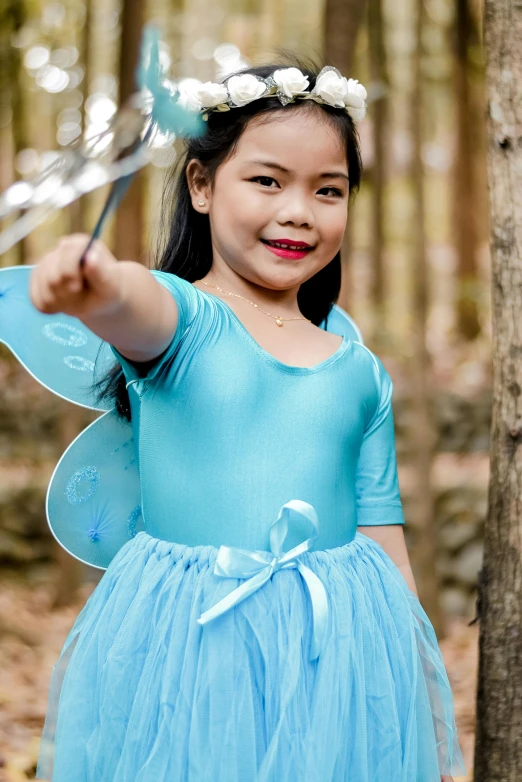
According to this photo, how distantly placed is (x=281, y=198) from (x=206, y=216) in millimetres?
273

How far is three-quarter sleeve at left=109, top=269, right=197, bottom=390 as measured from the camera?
5.32 feet

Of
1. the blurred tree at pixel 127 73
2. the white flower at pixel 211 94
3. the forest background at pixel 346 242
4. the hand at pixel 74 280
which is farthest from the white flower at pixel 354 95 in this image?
the blurred tree at pixel 127 73

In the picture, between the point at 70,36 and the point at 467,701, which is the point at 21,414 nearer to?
the point at 70,36

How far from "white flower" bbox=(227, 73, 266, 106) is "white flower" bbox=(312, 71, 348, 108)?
0.38ft

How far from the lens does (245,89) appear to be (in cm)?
176

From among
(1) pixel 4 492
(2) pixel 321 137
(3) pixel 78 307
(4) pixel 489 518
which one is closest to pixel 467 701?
(4) pixel 489 518

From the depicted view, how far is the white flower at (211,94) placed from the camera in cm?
180

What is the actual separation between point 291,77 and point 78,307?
73cm

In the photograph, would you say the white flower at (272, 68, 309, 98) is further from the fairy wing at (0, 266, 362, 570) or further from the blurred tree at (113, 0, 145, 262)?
the blurred tree at (113, 0, 145, 262)

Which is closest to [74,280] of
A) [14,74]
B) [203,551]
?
[203,551]

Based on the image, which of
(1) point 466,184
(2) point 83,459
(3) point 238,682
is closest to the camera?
(3) point 238,682

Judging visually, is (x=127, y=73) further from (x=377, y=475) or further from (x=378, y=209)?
(x=378, y=209)

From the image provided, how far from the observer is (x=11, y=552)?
6699 mm

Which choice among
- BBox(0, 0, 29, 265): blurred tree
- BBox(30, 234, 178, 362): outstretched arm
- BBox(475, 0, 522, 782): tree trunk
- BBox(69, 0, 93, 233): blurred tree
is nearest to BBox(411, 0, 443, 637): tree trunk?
BBox(69, 0, 93, 233): blurred tree
